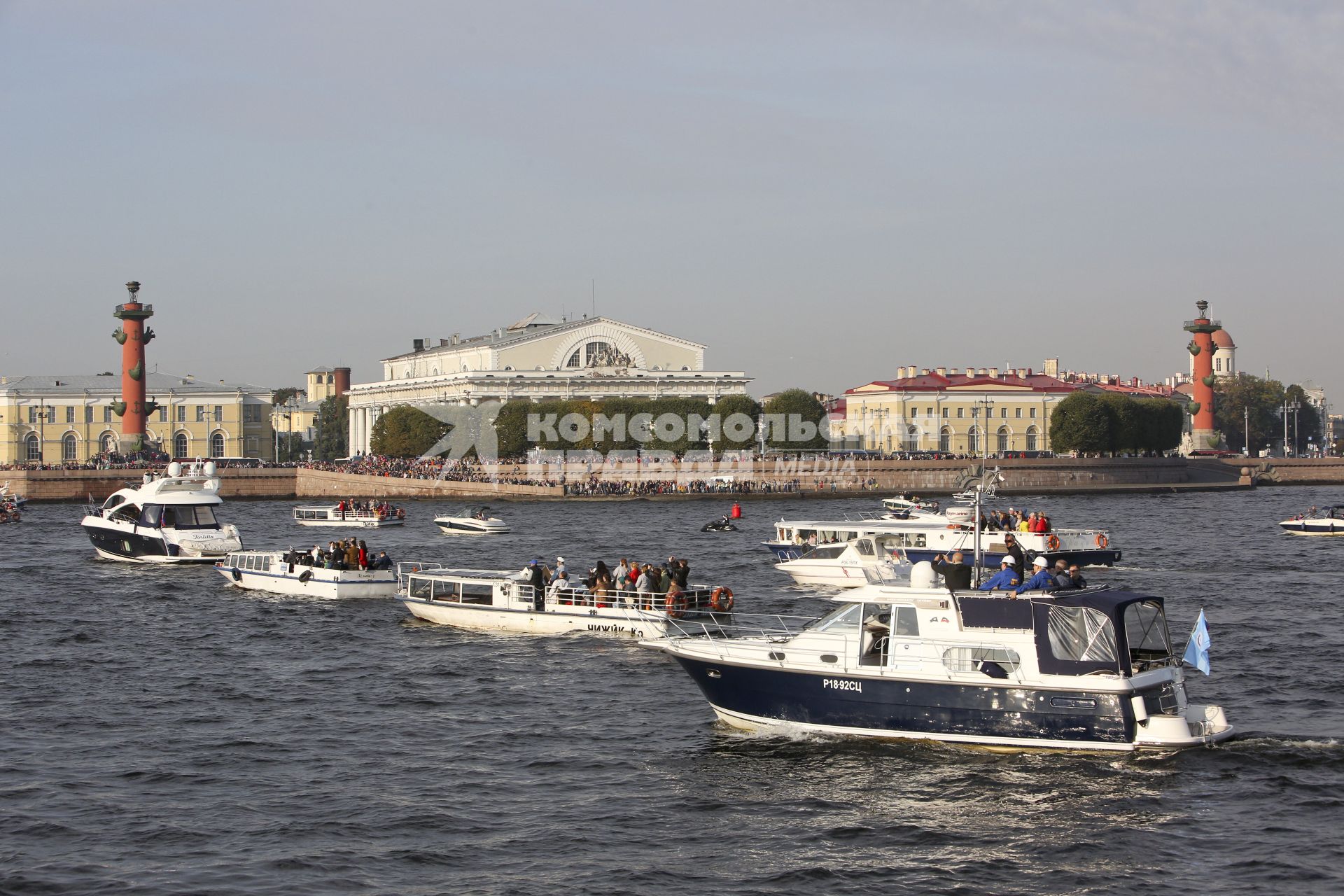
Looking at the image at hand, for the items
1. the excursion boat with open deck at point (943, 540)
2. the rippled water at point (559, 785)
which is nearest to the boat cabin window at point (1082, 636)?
the rippled water at point (559, 785)

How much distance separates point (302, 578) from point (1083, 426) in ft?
248

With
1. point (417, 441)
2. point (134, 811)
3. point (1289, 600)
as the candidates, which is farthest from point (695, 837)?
point (417, 441)

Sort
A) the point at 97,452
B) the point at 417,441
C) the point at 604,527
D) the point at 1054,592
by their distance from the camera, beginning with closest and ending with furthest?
1. the point at 1054,592
2. the point at 604,527
3. the point at 417,441
4. the point at 97,452

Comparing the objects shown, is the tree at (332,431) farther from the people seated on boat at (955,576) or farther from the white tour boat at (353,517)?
the people seated on boat at (955,576)

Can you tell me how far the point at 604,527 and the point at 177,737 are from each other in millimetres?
39705

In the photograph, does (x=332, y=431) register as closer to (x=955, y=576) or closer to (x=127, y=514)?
(x=127, y=514)

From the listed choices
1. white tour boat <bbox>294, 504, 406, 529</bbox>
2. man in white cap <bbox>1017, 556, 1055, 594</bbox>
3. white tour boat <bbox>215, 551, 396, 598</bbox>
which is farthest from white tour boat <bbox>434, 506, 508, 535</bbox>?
man in white cap <bbox>1017, 556, 1055, 594</bbox>

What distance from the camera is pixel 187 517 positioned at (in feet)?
137

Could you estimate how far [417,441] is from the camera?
10112 centimetres

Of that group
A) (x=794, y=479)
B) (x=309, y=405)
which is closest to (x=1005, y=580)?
(x=794, y=479)

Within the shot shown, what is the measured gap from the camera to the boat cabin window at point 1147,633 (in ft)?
56.8

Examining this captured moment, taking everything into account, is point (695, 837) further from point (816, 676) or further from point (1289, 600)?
point (1289, 600)

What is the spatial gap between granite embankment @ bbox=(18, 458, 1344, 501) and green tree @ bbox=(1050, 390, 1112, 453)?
3454mm

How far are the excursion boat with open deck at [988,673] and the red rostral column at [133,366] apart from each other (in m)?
95.1
